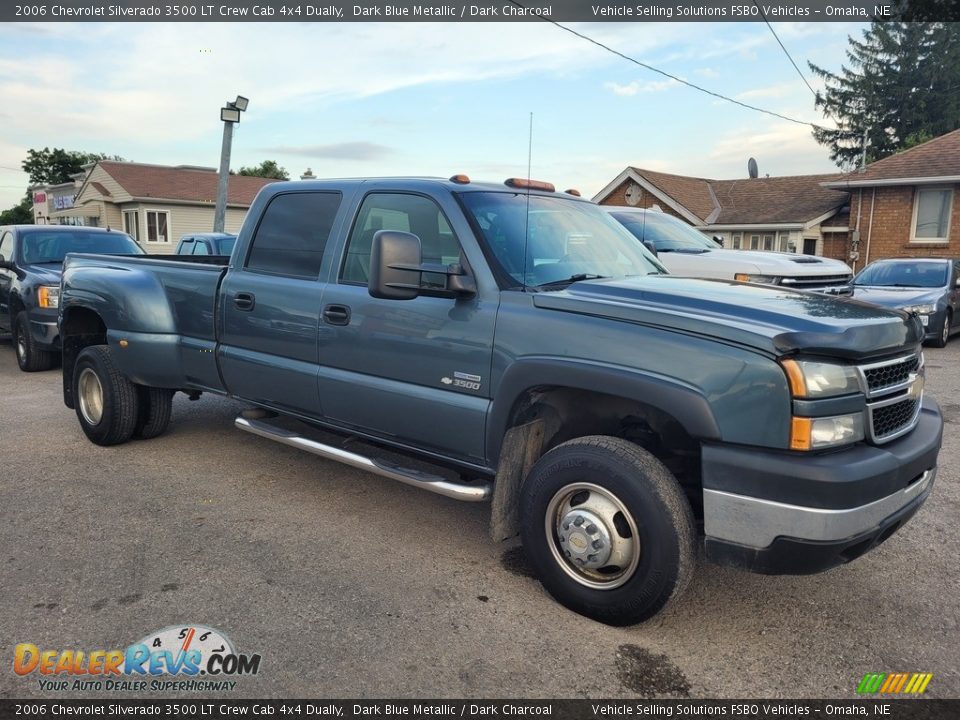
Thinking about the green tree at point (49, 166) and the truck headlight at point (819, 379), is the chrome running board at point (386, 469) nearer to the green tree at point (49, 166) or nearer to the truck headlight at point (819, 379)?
the truck headlight at point (819, 379)

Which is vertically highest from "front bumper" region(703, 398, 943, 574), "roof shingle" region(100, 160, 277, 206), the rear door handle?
"roof shingle" region(100, 160, 277, 206)

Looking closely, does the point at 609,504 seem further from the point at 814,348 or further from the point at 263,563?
the point at 263,563

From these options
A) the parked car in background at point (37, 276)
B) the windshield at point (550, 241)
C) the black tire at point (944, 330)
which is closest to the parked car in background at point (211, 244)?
the parked car in background at point (37, 276)

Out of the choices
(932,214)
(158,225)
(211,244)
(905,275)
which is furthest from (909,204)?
(158,225)

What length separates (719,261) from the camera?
28.3 ft

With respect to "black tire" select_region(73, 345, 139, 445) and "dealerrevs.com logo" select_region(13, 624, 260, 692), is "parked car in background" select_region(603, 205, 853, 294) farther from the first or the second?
"dealerrevs.com logo" select_region(13, 624, 260, 692)

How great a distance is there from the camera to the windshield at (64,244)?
996cm

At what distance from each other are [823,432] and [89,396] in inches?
212

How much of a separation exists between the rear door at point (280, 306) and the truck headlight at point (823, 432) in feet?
8.75

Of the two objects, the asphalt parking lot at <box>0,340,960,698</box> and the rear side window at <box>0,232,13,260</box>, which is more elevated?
the rear side window at <box>0,232,13,260</box>

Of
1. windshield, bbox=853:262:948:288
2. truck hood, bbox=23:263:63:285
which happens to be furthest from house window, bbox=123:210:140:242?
windshield, bbox=853:262:948:288

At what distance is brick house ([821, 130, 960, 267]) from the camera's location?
20.8 m

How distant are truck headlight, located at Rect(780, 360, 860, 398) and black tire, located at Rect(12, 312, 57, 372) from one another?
9.28 meters

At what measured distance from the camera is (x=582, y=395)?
349 centimetres
